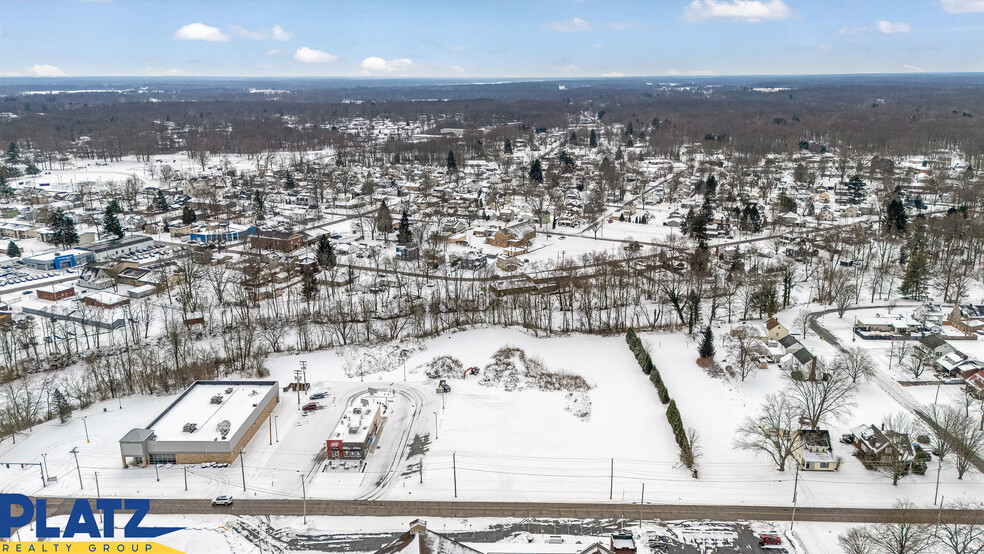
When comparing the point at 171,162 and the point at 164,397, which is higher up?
the point at 171,162

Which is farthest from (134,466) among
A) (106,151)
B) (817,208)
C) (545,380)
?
(106,151)

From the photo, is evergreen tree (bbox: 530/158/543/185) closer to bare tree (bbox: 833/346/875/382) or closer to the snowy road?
bare tree (bbox: 833/346/875/382)

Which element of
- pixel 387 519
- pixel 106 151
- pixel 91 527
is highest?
pixel 106 151

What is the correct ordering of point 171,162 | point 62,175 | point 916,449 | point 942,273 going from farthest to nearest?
point 171,162 < point 62,175 < point 942,273 < point 916,449

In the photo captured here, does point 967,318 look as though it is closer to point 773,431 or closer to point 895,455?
point 895,455

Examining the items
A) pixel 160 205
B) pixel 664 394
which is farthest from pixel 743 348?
pixel 160 205

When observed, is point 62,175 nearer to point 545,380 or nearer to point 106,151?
point 106,151

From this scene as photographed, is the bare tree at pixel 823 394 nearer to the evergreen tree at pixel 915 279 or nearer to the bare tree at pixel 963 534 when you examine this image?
the bare tree at pixel 963 534
